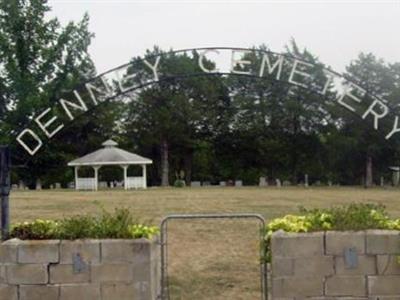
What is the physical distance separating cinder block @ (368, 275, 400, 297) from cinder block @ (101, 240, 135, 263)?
95.3 inches

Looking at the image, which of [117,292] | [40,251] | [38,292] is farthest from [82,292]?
[40,251]

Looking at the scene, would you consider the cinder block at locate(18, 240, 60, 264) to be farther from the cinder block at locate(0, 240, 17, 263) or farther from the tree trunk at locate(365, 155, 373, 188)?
the tree trunk at locate(365, 155, 373, 188)

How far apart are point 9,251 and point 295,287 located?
9.52ft

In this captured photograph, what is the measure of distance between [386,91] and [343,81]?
111ft

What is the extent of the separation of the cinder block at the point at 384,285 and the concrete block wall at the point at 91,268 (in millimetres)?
2230

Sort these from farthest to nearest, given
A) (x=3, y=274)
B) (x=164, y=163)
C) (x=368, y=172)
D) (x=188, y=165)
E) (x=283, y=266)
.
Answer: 1. (x=188, y=165)
2. (x=164, y=163)
3. (x=368, y=172)
4. (x=3, y=274)
5. (x=283, y=266)

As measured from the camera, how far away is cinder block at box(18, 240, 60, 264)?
264 inches

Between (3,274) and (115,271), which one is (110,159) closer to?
(3,274)

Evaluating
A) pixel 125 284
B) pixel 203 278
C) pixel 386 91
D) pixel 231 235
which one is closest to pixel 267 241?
pixel 125 284

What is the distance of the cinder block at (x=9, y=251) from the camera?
22.1 ft

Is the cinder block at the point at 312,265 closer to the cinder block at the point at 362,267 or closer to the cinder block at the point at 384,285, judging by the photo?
the cinder block at the point at 362,267

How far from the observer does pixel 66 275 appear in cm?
670

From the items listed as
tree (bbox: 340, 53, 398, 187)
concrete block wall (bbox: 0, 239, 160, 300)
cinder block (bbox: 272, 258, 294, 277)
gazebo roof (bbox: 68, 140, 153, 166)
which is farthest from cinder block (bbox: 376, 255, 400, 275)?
tree (bbox: 340, 53, 398, 187)

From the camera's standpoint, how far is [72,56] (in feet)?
121
